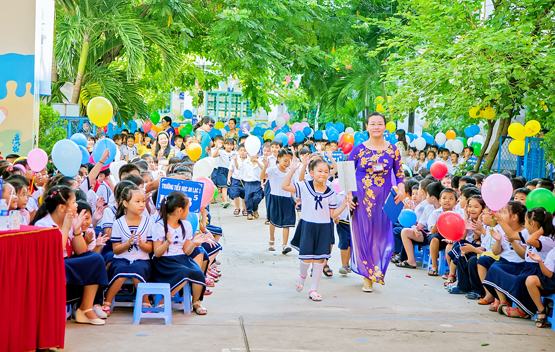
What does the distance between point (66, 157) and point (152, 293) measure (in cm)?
240

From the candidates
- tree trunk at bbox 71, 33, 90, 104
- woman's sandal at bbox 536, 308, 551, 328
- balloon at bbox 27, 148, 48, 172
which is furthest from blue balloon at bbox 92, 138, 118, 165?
tree trunk at bbox 71, 33, 90, 104

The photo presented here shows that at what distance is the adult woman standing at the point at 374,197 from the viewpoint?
34.1 ft

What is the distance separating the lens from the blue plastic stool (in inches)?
324

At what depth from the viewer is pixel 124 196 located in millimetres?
8500

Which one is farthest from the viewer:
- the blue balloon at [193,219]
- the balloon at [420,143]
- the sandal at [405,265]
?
the balloon at [420,143]

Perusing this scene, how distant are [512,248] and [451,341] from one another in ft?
5.75

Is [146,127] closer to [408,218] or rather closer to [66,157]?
[408,218]

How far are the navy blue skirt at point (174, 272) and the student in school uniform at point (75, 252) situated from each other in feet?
2.15

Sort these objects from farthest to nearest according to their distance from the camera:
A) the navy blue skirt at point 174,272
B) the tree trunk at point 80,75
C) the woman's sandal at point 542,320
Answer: the tree trunk at point 80,75 → the woman's sandal at point 542,320 → the navy blue skirt at point 174,272

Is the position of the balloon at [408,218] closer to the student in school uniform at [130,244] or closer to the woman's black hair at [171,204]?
the woman's black hair at [171,204]

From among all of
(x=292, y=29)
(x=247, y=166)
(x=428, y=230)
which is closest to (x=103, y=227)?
(x=428, y=230)

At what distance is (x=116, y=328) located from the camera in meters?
7.95

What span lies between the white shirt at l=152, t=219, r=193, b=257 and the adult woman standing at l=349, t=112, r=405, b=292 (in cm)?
249

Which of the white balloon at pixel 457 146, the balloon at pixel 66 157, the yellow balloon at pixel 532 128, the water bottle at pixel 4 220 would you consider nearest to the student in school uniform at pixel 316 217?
the balloon at pixel 66 157
